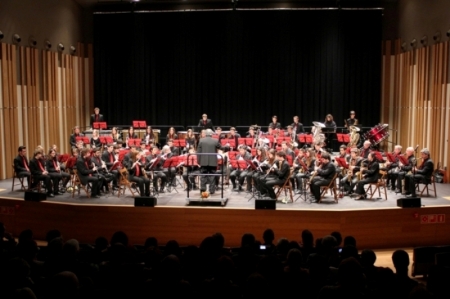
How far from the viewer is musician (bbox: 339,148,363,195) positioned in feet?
45.7

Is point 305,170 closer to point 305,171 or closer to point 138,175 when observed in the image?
point 305,171

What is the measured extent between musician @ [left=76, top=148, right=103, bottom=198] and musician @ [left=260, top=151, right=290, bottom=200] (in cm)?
430

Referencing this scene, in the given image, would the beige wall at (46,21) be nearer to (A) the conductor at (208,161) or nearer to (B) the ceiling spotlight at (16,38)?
(B) the ceiling spotlight at (16,38)

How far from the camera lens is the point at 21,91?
18.3 metres

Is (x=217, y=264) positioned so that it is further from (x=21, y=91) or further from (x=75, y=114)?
(x=75, y=114)

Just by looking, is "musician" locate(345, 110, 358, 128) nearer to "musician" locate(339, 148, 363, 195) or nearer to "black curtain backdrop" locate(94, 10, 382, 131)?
"black curtain backdrop" locate(94, 10, 382, 131)

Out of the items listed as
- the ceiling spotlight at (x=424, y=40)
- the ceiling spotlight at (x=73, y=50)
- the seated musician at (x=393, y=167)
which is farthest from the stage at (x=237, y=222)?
the ceiling spotlight at (x=73, y=50)

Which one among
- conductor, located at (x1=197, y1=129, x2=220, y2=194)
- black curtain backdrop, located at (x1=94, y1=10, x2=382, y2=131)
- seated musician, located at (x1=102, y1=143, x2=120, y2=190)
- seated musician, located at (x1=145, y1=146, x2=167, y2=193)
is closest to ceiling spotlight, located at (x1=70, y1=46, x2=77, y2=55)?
black curtain backdrop, located at (x1=94, y1=10, x2=382, y2=131)

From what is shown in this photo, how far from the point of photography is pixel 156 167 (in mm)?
14453

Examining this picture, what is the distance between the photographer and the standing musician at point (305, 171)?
13.7 m

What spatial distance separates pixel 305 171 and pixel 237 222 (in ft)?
10.6

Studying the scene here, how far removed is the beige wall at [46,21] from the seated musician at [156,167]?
A: 6.90m

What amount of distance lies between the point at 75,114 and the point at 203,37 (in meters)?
6.54

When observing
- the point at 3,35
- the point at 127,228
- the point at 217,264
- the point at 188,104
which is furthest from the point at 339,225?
the point at 188,104
